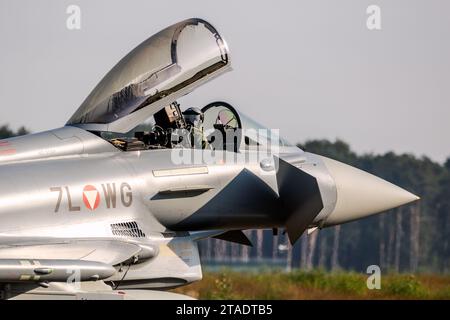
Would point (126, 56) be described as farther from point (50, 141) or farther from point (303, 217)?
point (303, 217)

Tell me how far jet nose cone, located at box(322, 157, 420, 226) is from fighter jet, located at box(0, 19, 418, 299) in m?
0.01

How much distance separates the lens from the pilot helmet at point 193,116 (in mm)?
14383

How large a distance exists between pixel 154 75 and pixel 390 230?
4862 cm

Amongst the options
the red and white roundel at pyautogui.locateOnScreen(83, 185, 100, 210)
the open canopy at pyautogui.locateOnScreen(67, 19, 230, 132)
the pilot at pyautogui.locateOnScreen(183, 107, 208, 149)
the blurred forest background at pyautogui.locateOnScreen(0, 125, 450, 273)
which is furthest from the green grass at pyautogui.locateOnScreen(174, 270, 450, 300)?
the blurred forest background at pyautogui.locateOnScreen(0, 125, 450, 273)

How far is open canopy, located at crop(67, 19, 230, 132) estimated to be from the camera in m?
13.5

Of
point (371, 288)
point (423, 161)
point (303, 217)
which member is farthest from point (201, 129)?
point (423, 161)

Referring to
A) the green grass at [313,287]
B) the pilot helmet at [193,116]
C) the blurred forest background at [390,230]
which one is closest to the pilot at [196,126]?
the pilot helmet at [193,116]

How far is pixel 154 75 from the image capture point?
13781mm

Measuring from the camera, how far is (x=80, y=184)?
12586mm

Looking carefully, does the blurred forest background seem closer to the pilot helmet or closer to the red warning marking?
the pilot helmet

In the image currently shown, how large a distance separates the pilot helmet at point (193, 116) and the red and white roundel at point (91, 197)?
207 centimetres

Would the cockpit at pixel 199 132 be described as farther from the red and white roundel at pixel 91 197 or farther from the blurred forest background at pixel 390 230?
the blurred forest background at pixel 390 230

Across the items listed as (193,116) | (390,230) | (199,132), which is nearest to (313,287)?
(193,116)

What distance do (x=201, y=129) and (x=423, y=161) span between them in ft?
154
